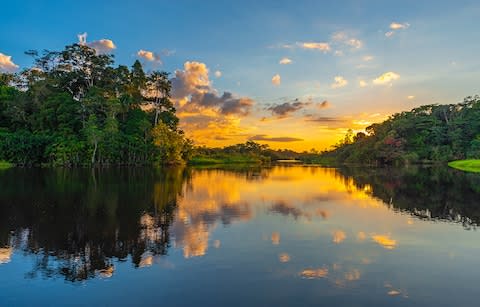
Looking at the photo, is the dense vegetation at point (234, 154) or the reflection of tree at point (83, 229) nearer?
the reflection of tree at point (83, 229)

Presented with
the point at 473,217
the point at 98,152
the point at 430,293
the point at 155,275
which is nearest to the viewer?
the point at 430,293

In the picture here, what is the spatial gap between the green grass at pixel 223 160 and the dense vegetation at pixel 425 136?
3129cm

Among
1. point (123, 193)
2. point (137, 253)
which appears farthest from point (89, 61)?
point (137, 253)

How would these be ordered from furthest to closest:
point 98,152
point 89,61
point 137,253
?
point 89,61 < point 98,152 < point 137,253

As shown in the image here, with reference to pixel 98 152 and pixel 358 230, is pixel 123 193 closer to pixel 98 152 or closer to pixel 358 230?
pixel 358 230

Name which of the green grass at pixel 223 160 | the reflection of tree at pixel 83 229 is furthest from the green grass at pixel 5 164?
the reflection of tree at pixel 83 229

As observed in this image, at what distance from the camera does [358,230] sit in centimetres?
1374

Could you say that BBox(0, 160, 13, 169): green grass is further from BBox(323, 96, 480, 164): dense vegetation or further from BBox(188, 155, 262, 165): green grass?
BBox(323, 96, 480, 164): dense vegetation

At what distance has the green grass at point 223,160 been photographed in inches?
3635

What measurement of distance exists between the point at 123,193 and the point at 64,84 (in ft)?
190

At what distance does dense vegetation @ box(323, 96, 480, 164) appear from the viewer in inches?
3196

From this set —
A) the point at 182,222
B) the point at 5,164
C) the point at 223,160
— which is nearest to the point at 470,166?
the point at 182,222

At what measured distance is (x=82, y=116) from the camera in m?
65.3

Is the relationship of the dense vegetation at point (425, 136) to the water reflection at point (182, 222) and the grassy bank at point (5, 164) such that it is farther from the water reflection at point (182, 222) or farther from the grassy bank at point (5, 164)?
the grassy bank at point (5, 164)
